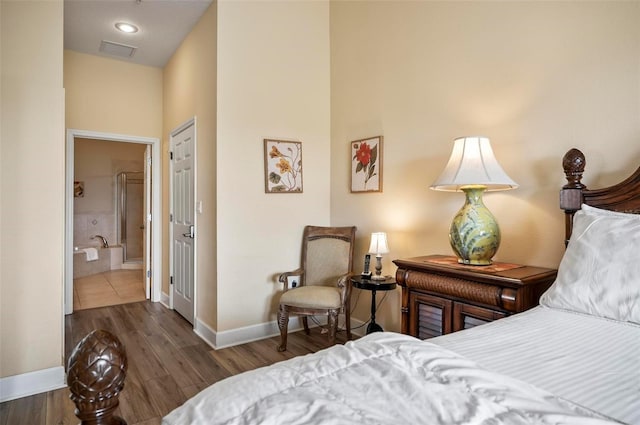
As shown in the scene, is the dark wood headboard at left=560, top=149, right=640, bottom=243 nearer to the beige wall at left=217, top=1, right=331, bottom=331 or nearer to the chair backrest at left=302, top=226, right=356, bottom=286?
the chair backrest at left=302, top=226, right=356, bottom=286

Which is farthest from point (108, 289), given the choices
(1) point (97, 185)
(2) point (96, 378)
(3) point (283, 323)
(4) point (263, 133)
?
(2) point (96, 378)

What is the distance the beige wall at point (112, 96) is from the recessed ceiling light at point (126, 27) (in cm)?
83

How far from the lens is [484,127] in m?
2.46

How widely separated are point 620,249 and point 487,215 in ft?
2.52

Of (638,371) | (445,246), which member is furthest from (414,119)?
(638,371)

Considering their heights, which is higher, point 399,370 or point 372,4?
point 372,4

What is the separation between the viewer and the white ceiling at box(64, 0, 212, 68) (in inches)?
134

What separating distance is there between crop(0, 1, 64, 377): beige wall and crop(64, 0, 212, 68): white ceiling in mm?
1016

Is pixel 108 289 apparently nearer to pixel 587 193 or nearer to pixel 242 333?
pixel 242 333

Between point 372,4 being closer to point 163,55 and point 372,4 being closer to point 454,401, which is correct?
point 163,55

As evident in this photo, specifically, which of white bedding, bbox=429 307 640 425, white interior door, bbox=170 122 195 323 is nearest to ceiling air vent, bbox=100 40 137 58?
white interior door, bbox=170 122 195 323

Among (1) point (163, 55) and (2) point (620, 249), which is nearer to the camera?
(2) point (620, 249)

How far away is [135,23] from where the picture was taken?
3.73 metres

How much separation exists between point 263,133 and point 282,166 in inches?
14.2
